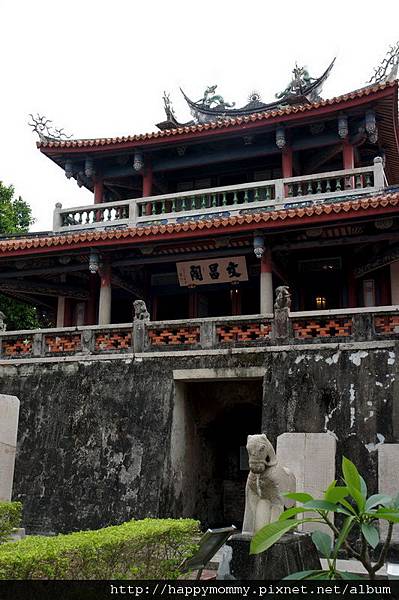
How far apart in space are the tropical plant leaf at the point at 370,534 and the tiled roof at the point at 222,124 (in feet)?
41.5

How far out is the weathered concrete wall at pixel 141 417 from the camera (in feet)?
36.0

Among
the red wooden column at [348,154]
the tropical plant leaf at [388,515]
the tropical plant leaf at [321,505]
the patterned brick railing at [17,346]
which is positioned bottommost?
the tropical plant leaf at [388,515]

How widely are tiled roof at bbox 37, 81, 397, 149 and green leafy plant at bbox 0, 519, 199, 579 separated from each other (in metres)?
10.5

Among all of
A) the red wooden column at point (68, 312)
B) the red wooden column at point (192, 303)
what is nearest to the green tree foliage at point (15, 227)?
the red wooden column at point (68, 312)

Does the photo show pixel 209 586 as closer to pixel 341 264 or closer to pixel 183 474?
pixel 183 474

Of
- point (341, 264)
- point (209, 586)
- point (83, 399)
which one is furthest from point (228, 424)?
point (209, 586)

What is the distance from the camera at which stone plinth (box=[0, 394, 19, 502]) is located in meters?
7.96

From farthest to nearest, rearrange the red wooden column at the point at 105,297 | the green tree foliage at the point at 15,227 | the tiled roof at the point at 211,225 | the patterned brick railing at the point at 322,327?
the green tree foliage at the point at 15,227 < the red wooden column at the point at 105,297 < the tiled roof at the point at 211,225 < the patterned brick railing at the point at 322,327

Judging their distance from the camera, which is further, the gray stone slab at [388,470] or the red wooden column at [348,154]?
the red wooden column at [348,154]

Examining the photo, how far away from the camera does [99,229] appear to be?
15.8 meters

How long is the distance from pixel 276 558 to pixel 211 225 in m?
8.10

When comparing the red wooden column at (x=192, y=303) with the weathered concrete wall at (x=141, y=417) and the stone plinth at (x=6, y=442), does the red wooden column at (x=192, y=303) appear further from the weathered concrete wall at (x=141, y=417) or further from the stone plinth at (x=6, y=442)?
the stone plinth at (x=6, y=442)

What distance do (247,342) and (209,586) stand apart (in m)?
6.93

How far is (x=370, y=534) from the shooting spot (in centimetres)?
302
